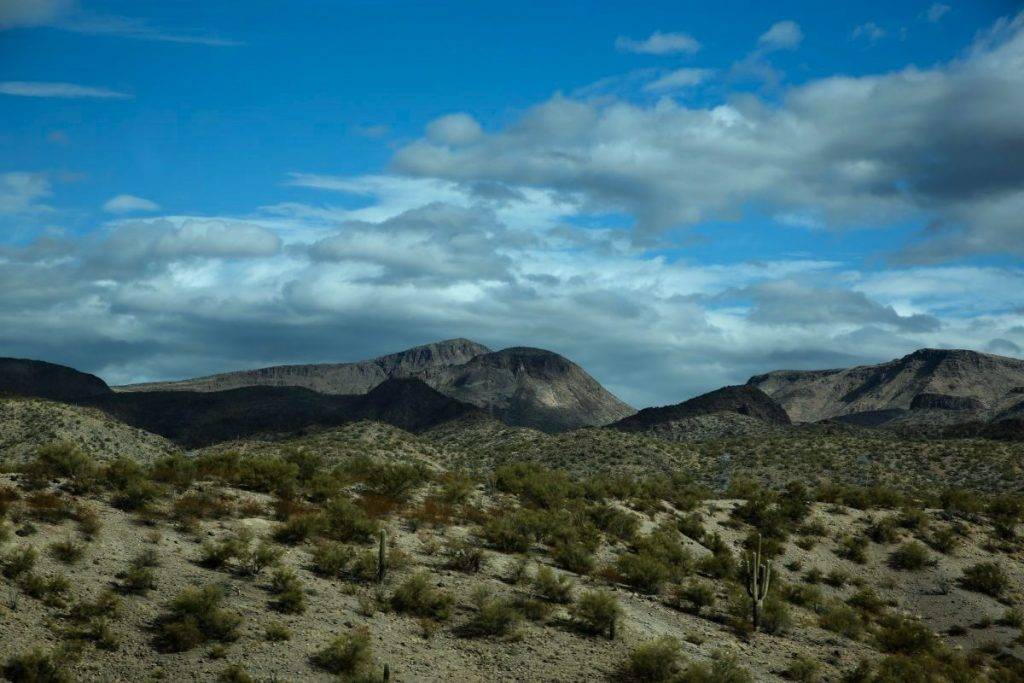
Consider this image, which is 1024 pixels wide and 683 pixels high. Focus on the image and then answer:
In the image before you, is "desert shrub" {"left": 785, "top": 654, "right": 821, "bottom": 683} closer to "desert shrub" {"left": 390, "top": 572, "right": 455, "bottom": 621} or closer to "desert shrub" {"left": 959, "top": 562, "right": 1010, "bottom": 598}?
"desert shrub" {"left": 390, "top": 572, "right": 455, "bottom": 621}

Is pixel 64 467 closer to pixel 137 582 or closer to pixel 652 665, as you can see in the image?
pixel 137 582

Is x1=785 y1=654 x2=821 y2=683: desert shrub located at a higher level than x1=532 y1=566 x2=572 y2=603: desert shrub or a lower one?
lower

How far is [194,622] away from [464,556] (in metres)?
9.98

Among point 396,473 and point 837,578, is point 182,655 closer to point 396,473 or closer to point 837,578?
point 396,473

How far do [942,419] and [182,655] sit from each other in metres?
182

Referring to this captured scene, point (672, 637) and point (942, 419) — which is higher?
point (942, 419)

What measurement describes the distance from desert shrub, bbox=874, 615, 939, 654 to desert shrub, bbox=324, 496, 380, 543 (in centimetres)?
1747

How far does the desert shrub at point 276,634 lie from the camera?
22.2 meters

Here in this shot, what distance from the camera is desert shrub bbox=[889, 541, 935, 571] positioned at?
41719mm

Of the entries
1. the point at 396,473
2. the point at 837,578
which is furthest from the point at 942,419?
the point at 396,473

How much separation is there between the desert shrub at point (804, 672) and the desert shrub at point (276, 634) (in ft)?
45.5

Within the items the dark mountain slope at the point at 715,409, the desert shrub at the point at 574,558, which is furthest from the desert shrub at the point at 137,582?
the dark mountain slope at the point at 715,409

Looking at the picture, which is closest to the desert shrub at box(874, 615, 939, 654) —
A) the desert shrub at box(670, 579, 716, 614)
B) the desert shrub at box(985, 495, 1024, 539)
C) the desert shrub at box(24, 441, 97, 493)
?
the desert shrub at box(670, 579, 716, 614)

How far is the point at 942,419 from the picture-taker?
6998 inches
